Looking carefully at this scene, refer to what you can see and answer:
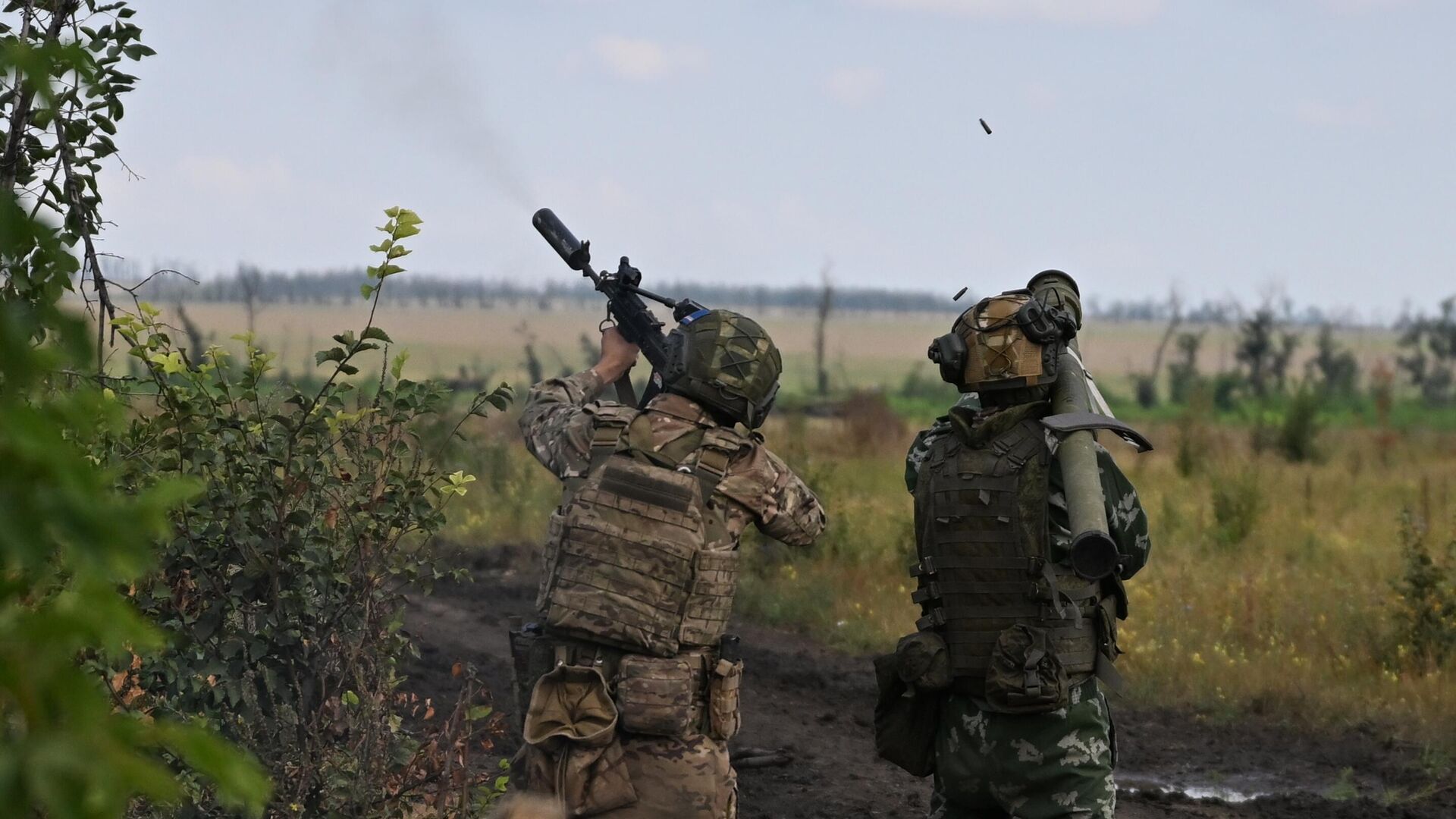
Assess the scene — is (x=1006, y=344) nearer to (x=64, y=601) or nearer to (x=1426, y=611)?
(x=64, y=601)

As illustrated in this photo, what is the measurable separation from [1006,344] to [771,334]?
62506mm

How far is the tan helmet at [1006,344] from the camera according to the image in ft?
13.6

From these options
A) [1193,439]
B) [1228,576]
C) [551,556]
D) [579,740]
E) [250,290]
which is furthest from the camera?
[250,290]

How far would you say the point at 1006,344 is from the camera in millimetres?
4203

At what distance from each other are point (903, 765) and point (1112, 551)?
3.41 ft

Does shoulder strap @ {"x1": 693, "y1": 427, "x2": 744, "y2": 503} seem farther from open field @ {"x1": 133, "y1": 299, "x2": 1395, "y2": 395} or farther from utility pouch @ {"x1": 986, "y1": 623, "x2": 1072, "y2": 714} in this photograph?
open field @ {"x1": 133, "y1": 299, "x2": 1395, "y2": 395}

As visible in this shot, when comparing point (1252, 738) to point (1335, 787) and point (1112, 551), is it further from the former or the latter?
point (1112, 551)

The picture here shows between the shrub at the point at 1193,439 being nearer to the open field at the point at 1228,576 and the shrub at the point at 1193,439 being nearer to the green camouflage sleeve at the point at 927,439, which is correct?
the open field at the point at 1228,576

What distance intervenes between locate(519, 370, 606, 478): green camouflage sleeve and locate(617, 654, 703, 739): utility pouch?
0.57 m

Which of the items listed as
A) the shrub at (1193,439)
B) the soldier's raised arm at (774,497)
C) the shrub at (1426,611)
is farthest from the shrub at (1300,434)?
the soldier's raised arm at (774,497)

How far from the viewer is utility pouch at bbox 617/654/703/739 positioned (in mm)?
3840

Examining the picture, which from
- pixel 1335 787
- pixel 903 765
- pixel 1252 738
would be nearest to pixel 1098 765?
pixel 903 765

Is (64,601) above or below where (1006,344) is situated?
below

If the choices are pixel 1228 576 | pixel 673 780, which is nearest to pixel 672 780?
pixel 673 780
